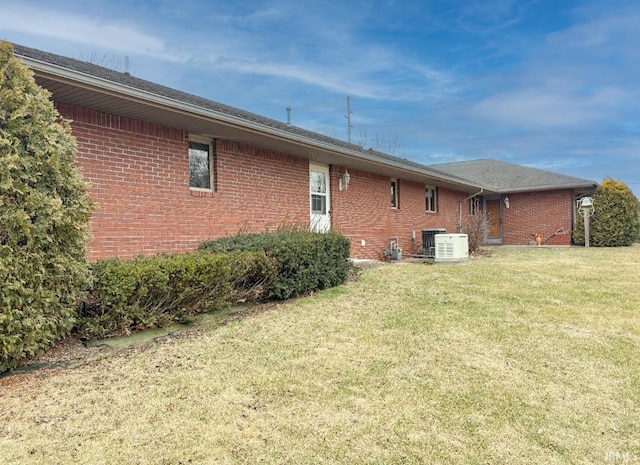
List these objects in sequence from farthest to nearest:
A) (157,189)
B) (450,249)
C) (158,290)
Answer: (450,249), (157,189), (158,290)

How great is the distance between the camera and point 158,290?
4488mm

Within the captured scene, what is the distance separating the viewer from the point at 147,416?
9.21ft

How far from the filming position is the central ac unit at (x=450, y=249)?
11594 millimetres

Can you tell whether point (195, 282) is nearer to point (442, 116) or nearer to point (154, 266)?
point (154, 266)

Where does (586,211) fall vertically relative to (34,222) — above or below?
above

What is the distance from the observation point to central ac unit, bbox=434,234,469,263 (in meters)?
11.6

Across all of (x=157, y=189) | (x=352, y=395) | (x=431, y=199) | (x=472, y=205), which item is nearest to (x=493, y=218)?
(x=472, y=205)

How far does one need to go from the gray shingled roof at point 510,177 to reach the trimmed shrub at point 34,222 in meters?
17.7

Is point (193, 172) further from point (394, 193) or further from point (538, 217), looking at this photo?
point (538, 217)

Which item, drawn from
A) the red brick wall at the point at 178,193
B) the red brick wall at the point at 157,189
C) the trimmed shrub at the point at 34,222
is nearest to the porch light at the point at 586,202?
the red brick wall at the point at 178,193

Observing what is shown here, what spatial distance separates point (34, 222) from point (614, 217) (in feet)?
66.6

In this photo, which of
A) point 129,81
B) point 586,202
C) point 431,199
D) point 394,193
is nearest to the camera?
point 129,81

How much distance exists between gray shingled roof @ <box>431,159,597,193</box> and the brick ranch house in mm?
8732

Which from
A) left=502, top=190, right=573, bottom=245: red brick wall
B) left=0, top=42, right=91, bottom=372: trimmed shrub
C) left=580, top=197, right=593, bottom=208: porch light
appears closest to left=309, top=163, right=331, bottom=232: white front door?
left=0, top=42, right=91, bottom=372: trimmed shrub
